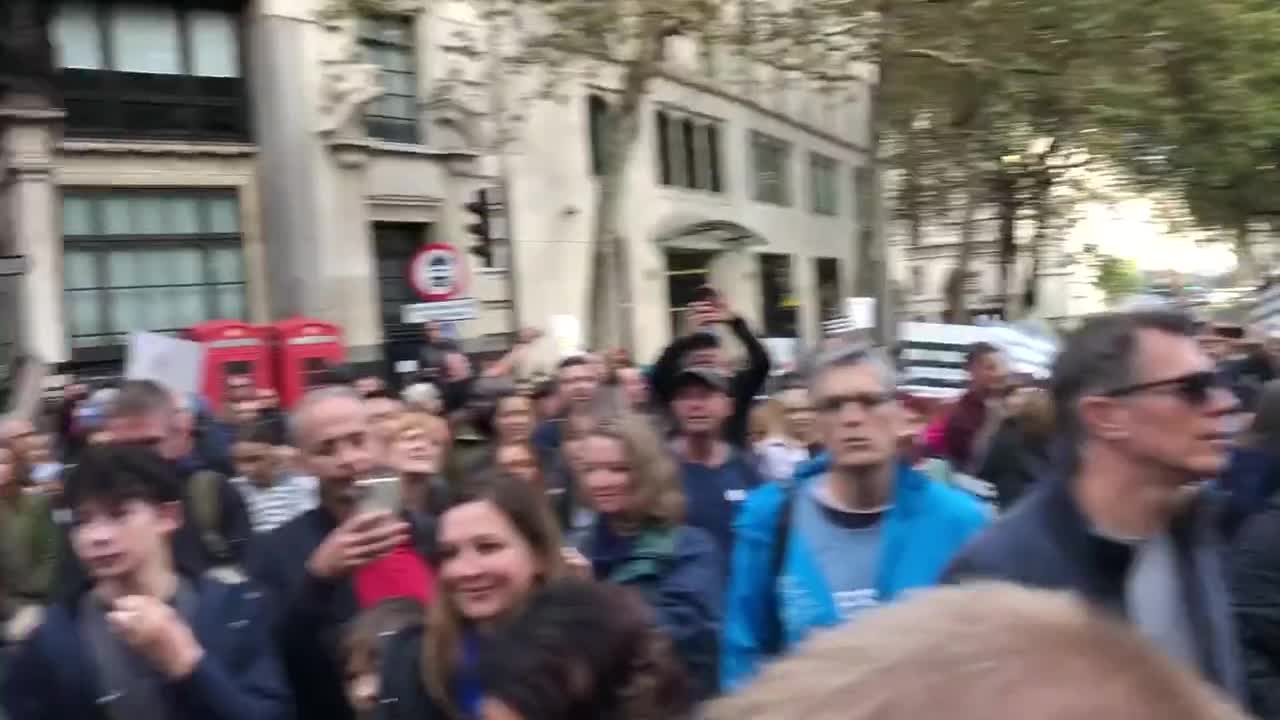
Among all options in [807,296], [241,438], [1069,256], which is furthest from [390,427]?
[807,296]

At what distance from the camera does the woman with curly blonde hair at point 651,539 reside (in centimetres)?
349

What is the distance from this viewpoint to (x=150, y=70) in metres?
17.3

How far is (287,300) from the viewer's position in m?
18.5

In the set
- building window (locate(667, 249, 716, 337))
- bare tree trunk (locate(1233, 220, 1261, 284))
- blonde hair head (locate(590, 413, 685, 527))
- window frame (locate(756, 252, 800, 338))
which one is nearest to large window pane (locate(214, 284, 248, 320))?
building window (locate(667, 249, 716, 337))

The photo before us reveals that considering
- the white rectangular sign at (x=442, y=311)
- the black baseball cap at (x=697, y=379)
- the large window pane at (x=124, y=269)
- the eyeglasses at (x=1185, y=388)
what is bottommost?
the black baseball cap at (x=697, y=379)

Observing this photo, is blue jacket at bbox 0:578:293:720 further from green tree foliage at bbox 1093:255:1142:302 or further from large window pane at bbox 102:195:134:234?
green tree foliage at bbox 1093:255:1142:302

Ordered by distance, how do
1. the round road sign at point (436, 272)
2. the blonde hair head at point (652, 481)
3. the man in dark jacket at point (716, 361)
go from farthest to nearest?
the round road sign at point (436, 272) → the man in dark jacket at point (716, 361) → the blonde hair head at point (652, 481)

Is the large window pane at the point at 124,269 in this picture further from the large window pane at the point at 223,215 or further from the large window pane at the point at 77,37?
the large window pane at the point at 77,37

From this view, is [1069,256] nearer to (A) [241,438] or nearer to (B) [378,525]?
(A) [241,438]

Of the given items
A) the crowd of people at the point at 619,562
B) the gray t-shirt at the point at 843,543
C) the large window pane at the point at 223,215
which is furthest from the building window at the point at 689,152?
the gray t-shirt at the point at 843,543

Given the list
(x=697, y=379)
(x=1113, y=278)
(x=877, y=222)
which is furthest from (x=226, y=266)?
(x=1113, y=278)

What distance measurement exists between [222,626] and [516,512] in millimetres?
730

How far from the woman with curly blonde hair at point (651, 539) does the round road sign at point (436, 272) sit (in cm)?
908

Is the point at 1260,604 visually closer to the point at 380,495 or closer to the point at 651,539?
the point at 651,539
